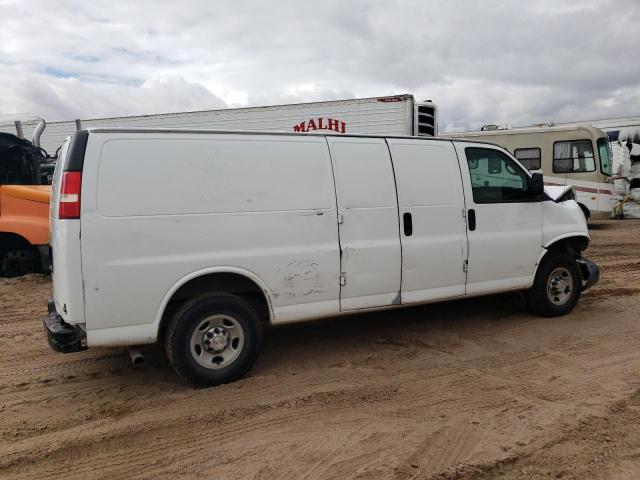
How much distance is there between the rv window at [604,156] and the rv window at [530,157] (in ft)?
5.05

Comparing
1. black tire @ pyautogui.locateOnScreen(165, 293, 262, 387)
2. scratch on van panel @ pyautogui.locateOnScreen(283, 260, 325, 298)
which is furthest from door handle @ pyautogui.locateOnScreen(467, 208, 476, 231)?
black tire @ pyautogui.locateOnScreen(165, 293, 262, 387)

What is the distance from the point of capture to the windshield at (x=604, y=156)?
1412 cm

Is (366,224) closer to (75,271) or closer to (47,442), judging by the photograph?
(75,271)

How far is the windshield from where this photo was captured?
14117 millimetres

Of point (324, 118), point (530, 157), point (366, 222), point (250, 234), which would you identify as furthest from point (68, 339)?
point (530, 157)

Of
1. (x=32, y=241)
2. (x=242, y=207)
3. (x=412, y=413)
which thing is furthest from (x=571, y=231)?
(x=32, y=241)

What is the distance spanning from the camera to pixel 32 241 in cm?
819

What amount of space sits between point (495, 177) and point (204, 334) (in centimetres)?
347

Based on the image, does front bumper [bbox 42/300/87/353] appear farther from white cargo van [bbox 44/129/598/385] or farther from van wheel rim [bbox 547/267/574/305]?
van wheel rim [bbox 547/267/574/305]

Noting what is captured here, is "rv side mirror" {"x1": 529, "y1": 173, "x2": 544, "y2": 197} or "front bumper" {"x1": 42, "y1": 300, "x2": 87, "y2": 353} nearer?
"front bumper" {"x1": 42, "y1": 300, "x2": 87, "y2": 353}

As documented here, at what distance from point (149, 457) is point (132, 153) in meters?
2.16

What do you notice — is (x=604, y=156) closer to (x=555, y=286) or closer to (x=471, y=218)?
(x=555, y=286)

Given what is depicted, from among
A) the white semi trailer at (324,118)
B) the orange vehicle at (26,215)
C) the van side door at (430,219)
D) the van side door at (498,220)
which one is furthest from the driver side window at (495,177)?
the orange vehicle at (26,215)

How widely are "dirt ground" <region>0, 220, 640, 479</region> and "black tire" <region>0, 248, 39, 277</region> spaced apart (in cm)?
302
